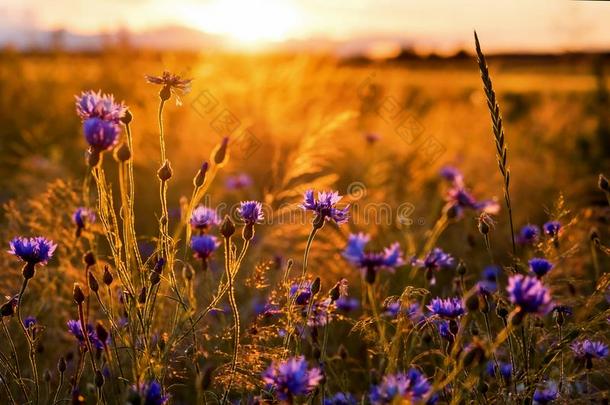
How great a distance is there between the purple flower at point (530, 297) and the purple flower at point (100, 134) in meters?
0.86

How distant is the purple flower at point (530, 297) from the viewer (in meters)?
1.17

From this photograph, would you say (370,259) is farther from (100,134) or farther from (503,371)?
(503,371)

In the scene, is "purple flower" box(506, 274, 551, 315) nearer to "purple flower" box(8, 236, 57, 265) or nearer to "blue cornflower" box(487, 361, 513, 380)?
"blue cornflower" box(487, 361, 513, 380)

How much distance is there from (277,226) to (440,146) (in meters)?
2.83

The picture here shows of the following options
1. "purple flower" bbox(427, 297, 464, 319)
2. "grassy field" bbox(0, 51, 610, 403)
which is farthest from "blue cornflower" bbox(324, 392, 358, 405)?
"purple flower" bbox(427, 297, 464, 319)

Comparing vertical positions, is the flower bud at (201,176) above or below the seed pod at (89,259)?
above

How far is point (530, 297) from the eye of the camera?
117 centimetres

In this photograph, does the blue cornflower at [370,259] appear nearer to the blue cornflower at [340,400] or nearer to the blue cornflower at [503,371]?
the blue cornflower at [340,400]

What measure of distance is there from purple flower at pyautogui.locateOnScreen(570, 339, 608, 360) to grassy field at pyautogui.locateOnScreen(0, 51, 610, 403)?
107 mm

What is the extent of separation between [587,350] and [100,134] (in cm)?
130

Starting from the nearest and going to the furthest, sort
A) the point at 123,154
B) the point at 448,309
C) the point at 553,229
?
the point at 123,154
the point at 448,309
the point at 553,229

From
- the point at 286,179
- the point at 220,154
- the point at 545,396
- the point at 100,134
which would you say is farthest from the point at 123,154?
the point at 286,179

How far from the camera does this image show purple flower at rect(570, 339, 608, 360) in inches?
67.1

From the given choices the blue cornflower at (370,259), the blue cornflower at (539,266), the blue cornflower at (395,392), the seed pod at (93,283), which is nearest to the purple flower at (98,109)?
the seed pod at (93,283)
